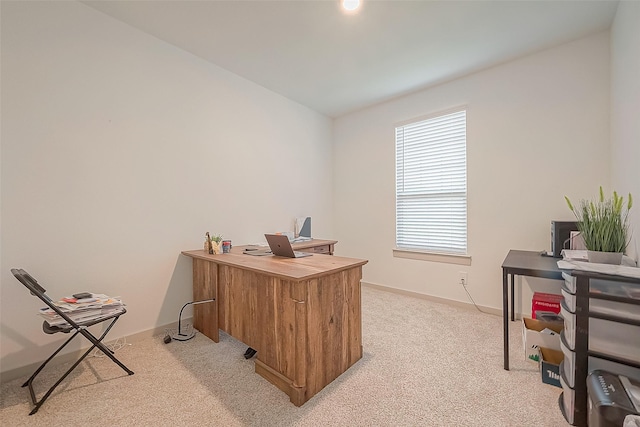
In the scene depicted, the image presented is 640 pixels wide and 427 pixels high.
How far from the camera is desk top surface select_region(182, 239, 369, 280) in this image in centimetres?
155

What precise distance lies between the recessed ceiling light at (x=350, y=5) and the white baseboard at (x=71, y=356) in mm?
3168

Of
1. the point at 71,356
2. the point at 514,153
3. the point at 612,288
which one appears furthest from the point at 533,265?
the point at 71,356

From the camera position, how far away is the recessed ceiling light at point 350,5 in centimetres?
197

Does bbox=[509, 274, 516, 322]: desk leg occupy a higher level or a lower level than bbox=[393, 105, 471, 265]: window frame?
lower

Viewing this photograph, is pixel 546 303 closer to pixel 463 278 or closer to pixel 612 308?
pixel 463 278

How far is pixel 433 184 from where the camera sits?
11.0 feet

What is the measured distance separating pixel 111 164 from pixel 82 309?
46.0 inches

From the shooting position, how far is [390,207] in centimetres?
375

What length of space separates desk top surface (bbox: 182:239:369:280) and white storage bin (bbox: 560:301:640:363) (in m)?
1.25

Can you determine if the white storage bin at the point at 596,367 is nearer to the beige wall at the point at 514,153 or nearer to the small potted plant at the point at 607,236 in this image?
the small potted plant at the point at 607,236

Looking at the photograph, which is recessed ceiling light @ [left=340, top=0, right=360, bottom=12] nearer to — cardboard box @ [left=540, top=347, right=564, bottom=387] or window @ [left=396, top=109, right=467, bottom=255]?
window @ [left=396, top=109, right=467, bottom=255]

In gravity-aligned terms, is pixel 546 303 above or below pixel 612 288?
below

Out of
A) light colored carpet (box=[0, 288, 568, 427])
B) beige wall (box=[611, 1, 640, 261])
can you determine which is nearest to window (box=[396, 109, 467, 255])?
beige wall (box=[611, 1, 640, 261])

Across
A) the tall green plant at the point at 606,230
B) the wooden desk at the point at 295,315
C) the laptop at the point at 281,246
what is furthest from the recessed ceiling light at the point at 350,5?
the tall green plant at the point at 606,230
